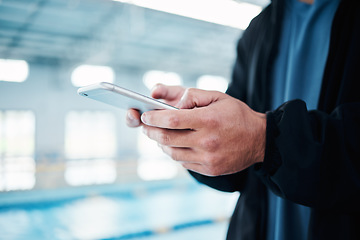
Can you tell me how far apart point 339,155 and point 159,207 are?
657cm

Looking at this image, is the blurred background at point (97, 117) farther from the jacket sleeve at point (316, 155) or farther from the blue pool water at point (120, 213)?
the jacket sleeve at point (316, 155)

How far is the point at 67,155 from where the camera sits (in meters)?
11.0

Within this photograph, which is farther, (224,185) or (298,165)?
(224,185)

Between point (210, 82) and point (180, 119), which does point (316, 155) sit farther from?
point (210, 82)

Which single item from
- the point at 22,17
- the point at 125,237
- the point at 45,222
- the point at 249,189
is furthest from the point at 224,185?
the point at 22,17

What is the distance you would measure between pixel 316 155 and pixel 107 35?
9.87 metres

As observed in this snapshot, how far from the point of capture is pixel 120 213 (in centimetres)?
614

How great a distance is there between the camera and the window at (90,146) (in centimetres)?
965

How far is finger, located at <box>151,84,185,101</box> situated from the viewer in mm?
935

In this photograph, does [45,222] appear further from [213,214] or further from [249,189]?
[249,189]

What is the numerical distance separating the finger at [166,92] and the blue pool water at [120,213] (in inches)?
142

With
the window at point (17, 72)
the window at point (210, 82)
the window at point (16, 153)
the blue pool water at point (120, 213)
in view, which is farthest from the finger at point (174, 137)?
the window at point (210, 82)

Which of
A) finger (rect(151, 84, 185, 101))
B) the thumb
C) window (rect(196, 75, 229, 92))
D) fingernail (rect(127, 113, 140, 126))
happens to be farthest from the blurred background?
the thumb

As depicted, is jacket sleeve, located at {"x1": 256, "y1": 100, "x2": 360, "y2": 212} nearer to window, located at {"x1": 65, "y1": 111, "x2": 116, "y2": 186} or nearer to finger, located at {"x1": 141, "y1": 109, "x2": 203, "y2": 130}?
finger, located at {"x1": 141, "y1": 109, "x2": 203, "y2": 130}
